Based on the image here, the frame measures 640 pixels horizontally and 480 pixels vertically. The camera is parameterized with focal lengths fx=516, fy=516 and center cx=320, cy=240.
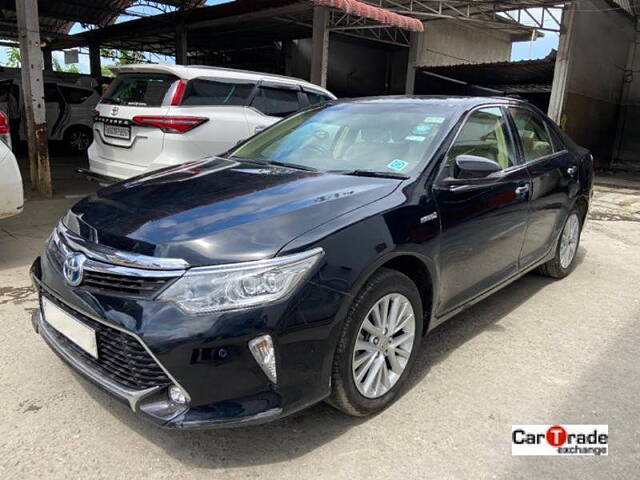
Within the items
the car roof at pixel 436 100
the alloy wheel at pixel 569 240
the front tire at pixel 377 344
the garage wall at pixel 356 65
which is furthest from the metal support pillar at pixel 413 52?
the front tire at pixel 377 344

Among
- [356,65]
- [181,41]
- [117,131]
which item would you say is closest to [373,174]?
[117,131]

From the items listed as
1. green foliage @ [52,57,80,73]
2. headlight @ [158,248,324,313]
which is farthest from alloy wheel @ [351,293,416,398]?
green foliage @ [52,57,80,73]

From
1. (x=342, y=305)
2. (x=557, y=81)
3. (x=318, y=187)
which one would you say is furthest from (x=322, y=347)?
(x=557, y=81)

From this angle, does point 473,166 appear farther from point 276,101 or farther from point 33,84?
point 33,84

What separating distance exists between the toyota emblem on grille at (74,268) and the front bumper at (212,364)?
0.27ft

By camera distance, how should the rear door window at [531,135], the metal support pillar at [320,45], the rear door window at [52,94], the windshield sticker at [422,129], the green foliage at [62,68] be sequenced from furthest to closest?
the green foliage at [62,68]
the metal support pillar at [320,45]
the rear door window at [52,94]
the rear door window at [531,135]
the windshield sticker at [422,129]

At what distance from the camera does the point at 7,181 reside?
4.25m

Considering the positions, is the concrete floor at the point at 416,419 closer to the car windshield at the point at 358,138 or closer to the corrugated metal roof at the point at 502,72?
the car windshield at the point at 358,138

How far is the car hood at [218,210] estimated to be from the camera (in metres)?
2.07

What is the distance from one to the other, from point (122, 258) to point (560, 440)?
7.09 feet

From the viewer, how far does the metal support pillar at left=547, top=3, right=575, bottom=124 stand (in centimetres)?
1432

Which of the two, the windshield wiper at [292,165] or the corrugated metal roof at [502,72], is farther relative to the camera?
the corrugated metal roof at [502,72]

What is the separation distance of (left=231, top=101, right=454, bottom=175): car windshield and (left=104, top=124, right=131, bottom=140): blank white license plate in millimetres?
2280

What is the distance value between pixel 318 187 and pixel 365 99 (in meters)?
1.43
